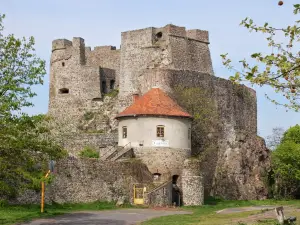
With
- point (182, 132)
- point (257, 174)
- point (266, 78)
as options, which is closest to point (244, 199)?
point (257, 174)

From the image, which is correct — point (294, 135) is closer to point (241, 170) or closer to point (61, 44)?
point (241, 170)

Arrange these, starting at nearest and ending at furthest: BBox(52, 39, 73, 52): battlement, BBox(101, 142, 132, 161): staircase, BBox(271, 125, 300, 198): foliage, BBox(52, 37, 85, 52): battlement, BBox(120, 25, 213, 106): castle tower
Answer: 1. BBox(101, 142, 132, 161): staircase
2. BBox(271, 125, 300, 198): foliage
3. BBox(120, 25, 213, 106): castle tower
4. BBox(52, 37, 85, 52): battlement
5. BBox(52, 39, 73, 52): battlement

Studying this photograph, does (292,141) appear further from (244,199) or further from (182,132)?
(182,132)

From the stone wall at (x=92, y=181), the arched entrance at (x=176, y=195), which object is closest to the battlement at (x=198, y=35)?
the arched entrance at (x=176, y=195)

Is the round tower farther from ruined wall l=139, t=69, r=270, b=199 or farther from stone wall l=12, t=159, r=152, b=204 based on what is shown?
ruined wall l=139, t=69, r=270, b=199

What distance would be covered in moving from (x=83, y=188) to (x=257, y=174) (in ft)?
69.4

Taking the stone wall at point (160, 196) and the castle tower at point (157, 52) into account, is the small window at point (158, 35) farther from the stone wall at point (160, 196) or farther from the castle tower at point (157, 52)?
the stone wall at point (160, 196)

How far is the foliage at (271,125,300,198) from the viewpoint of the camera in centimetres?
5806

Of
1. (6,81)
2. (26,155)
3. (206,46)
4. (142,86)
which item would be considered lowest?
(26,155)

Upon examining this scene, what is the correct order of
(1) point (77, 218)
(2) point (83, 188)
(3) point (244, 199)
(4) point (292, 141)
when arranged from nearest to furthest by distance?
1. (1) point (77, 218)
2. (2) point (83, 188)
3. (3) point (244, 199)
4. (4) point (292, 141)

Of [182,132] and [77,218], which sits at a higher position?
[182,132]

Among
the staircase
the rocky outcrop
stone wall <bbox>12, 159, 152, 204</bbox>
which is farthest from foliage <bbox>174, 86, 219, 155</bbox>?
stone wall <bbox>12, 159, 152, 204</bbox>

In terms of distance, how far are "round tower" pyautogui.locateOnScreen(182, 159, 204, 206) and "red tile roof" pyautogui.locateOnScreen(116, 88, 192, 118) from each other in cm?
462

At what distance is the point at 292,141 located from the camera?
65.2 m
